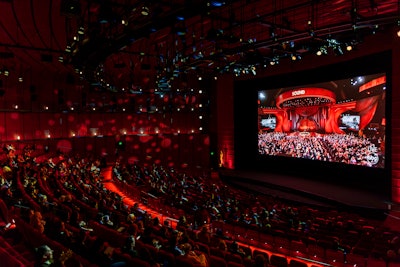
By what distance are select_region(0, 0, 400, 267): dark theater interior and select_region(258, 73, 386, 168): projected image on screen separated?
0.07m

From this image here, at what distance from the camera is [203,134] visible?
2566 cm

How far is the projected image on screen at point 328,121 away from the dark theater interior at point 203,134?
A: 7 centimetres

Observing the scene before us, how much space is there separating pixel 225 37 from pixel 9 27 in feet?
23.1

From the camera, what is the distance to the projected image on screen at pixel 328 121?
48.0ft

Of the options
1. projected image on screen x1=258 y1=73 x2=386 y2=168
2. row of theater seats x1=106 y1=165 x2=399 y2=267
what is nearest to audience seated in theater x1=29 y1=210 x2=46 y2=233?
row of theater seats x1=106 y1=165 x2=399 y2=267

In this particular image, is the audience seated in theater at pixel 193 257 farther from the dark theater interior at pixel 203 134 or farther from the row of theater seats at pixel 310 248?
the row of theater seats at pixel 310 248

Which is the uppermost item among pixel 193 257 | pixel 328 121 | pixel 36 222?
pixel 328 121

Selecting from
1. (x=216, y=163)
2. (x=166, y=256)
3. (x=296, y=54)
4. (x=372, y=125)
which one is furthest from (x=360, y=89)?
(x=166, y=256)

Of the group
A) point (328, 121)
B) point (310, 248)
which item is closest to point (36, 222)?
point (310, 248)

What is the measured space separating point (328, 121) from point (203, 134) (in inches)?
424

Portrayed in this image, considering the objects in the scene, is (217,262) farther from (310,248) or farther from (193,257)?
(310,248)

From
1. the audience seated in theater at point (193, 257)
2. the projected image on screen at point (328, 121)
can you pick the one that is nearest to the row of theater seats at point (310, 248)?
the audience seated in theater at point (193, 257)

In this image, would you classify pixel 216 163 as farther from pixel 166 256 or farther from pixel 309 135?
pixel 166 256

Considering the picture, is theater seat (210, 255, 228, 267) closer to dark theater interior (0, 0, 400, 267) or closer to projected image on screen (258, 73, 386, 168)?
dark theater interior (0, 0, 400, 267)
